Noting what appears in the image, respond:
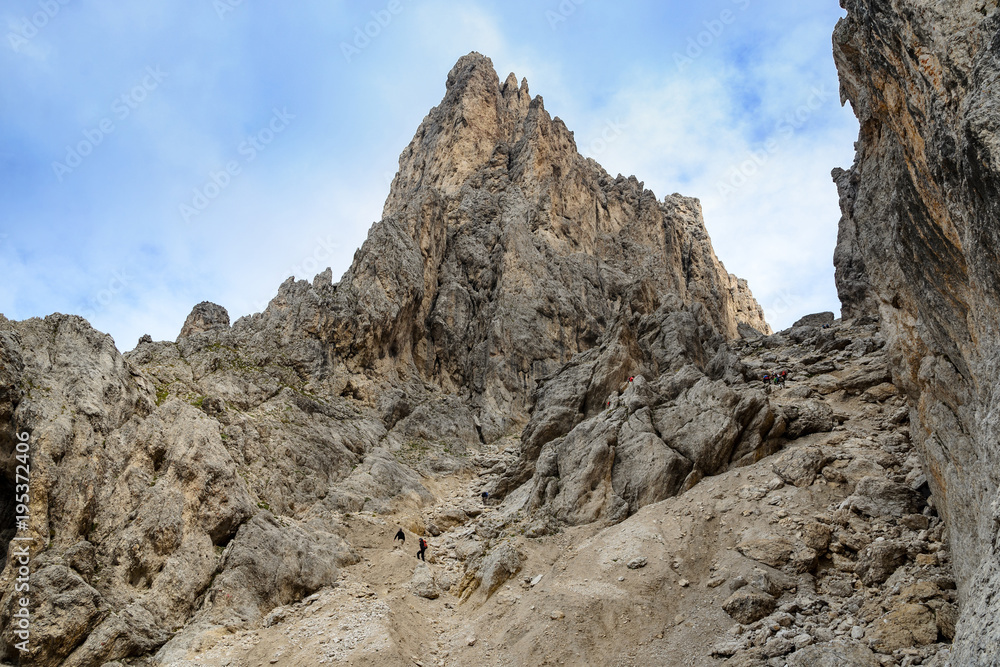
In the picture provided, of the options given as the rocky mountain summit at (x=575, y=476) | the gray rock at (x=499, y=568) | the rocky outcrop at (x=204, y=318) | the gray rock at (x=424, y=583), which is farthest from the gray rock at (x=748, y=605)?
the rocky outcrop at (x=204, y=318)

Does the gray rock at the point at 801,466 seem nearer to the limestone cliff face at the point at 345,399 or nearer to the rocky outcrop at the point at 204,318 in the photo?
the limestone cliff face at the point at 345,399

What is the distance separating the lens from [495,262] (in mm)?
55781

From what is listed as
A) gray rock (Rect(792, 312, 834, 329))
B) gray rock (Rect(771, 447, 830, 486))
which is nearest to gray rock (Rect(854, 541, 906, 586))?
gray rock (Rect(771, 447, 830, 486))

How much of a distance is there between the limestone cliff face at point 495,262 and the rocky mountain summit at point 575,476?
0.88 meters

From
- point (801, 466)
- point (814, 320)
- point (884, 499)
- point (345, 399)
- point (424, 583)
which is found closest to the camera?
point (884, 499)

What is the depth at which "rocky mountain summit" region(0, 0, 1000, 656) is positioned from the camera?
11820 millimetres

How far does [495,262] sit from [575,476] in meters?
31.5

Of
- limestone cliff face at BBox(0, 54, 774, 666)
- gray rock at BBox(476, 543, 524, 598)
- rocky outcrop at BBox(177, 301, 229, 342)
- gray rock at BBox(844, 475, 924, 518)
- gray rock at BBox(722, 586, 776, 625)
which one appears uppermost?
rocky outcrop at BBox(177, 301, 229, 342)

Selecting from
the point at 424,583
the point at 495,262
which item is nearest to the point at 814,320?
the point at 495,262

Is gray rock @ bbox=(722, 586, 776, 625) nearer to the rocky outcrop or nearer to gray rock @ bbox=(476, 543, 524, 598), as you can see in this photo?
gray rock @ bbox=(476, 543, 524, 598)

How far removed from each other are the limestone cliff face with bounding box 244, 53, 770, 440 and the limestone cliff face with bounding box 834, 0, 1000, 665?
24974mm

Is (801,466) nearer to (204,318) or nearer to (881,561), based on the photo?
(881,561)

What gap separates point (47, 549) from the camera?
19.2m

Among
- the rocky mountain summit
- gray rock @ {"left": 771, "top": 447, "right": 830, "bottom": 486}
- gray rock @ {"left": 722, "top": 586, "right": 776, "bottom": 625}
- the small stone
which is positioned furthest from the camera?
gray rock @ {"left": 771, "top": 447, "right": 830, "bottom": 486}
